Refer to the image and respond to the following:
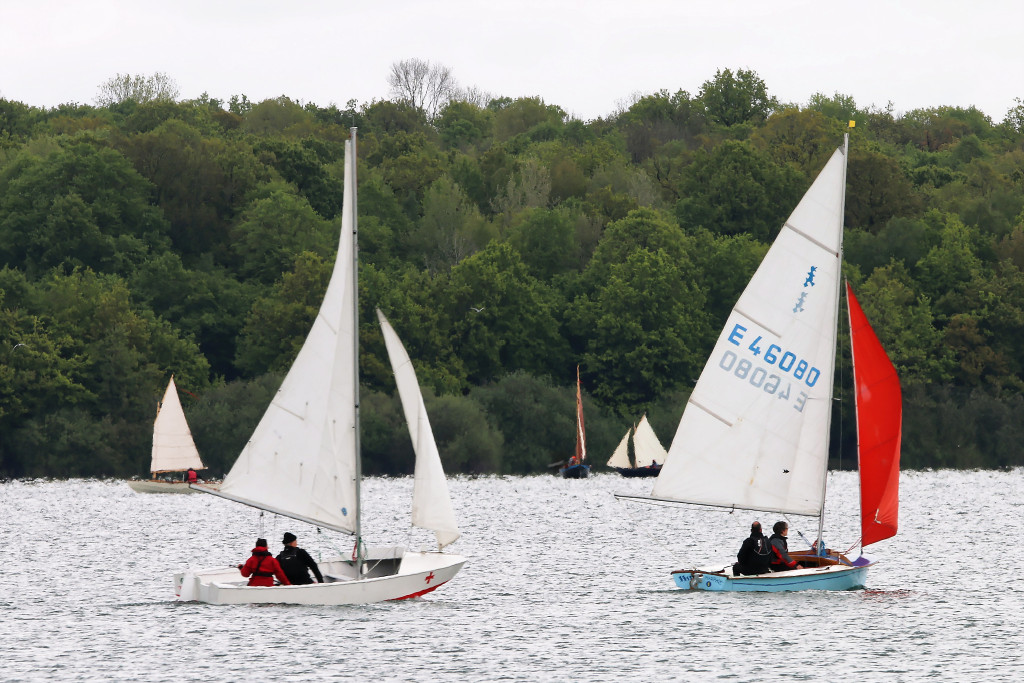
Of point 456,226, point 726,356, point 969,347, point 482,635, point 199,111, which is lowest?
point 482,635

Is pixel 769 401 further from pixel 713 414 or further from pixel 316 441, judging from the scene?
pixel 316 441

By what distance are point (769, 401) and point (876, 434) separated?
273cm

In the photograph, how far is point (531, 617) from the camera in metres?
43.2

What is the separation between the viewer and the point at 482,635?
39.7m

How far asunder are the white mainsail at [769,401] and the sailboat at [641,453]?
71.4 m

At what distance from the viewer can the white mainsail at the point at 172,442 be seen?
316 ft

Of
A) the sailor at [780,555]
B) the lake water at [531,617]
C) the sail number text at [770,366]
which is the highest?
the sail number text at [770,366]

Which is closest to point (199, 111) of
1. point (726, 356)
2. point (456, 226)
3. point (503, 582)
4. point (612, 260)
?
point (456, 226)

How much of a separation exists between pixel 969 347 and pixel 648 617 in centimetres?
9118

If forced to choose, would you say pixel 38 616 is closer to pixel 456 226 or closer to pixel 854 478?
pixel 854 478

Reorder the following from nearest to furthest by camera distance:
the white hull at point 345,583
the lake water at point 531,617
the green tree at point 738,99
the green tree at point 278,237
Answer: the lake water at point 531,617, the white hull at point 345,583, the green tree at point 278,237, the green tree at point 738,99

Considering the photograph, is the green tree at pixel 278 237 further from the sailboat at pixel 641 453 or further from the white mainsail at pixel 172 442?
the white mainsail at pixel 172 442

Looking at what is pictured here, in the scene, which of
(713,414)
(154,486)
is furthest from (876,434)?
(154,486)

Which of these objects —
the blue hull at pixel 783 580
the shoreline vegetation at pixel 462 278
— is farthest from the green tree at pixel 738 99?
the blue hull at pixel 783 580
